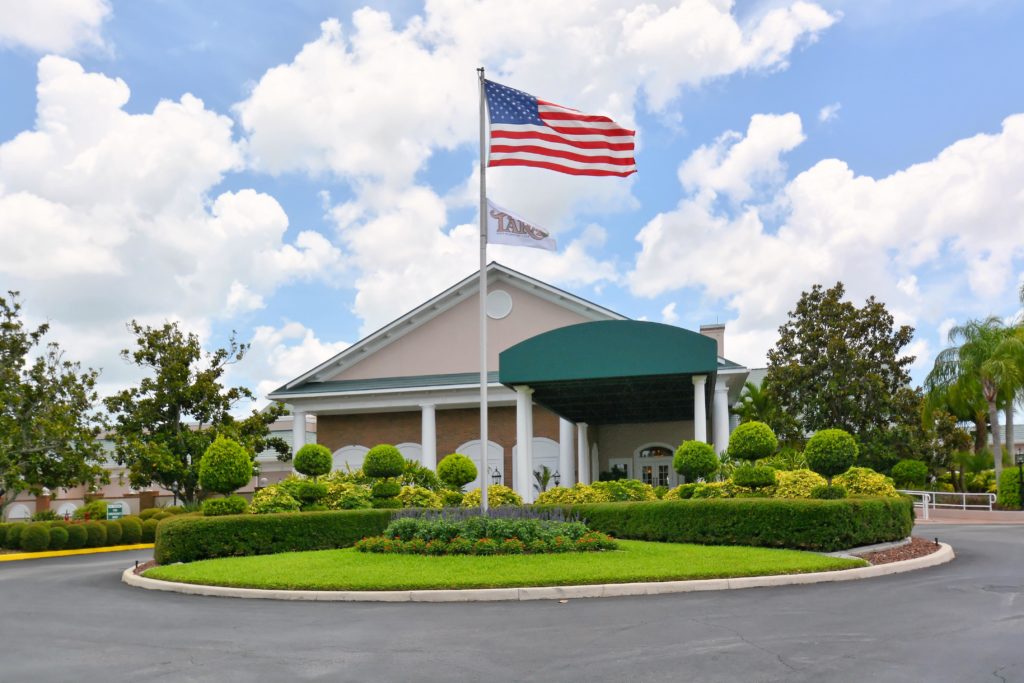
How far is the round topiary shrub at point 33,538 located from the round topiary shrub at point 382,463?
36.0ft

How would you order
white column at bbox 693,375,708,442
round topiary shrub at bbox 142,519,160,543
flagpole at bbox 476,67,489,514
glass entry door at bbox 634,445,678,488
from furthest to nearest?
1. glass entry door at bbox 634,445,678,488
2. round topiary shrub at bbox 142,519,160,543
3. white column at bbox 693,375,708,442
4. flagpole at bbox 476,67,489,514

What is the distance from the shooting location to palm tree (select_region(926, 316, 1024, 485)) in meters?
36.2

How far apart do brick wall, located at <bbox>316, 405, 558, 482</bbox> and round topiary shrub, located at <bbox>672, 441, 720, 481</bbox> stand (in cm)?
1286

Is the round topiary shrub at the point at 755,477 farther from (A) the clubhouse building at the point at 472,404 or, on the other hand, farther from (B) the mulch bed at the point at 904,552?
(A) the clubhouse building at the point at 472,404

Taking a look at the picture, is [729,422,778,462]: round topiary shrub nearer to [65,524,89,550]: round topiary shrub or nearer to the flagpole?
the flagpole

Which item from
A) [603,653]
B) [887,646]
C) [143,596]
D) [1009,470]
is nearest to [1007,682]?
[887,646]

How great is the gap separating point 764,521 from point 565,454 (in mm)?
16258

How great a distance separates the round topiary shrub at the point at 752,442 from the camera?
21.5 m

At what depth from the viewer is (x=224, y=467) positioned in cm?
2138

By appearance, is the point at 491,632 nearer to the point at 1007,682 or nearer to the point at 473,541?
the point at 1007,682

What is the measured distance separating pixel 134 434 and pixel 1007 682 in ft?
114

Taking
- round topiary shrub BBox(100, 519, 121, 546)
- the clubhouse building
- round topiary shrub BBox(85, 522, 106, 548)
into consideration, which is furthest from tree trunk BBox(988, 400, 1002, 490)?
round topiary shrub BBox(85, 522, 106, 548)

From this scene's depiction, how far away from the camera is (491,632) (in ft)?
31.6

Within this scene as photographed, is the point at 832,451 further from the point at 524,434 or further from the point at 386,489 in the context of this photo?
the point at 386,489
